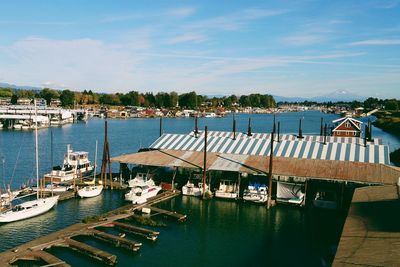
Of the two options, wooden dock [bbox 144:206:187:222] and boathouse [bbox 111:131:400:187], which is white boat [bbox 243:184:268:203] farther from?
wooden dock [bbox 144:206:187:222]

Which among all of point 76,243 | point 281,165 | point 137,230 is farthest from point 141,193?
point 281,165

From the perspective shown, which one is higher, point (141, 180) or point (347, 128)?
point (347, 128)

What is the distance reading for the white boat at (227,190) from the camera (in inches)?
1670

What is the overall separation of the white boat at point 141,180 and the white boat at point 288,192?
47.3 feet

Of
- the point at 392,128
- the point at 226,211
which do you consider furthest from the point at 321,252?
the point at 392,128

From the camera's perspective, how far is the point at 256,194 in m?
40.9

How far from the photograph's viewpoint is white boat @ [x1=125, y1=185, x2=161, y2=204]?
40.2 metres

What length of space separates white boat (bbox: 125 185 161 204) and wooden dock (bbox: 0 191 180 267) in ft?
12.3

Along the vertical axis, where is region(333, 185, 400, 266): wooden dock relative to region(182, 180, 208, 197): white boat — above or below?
above

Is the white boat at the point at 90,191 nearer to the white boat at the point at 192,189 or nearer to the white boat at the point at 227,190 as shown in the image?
the white boat at the point at 192,189

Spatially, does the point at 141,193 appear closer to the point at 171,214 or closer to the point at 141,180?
the point at 141,180

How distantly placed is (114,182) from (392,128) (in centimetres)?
11611

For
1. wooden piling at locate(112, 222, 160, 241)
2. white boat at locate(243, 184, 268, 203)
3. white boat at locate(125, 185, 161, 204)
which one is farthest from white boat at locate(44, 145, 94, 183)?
white boat at locate(243, 184, 268, 203)

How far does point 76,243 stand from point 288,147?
26932mm
